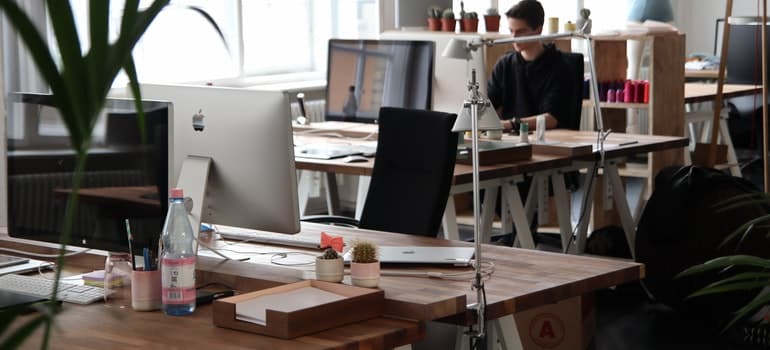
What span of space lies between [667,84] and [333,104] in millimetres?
1834

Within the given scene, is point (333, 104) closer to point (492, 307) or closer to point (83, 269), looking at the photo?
point (83, 269)

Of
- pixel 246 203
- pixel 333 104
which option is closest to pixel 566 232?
pixel 333 104

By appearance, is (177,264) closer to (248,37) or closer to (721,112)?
(248,37)

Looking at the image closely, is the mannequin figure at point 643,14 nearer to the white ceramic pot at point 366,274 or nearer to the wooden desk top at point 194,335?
the white ceramic pot at point 366,274

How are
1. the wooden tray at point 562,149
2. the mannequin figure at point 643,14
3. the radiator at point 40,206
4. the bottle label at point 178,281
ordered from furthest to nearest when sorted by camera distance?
1. the mannequin figure at point 643,14
2. the wooden tray at point 562,149
3. the radiator at point 40,206
4. the bottle label at point 178,281

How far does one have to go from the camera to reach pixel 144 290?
210cm

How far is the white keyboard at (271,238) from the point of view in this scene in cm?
268

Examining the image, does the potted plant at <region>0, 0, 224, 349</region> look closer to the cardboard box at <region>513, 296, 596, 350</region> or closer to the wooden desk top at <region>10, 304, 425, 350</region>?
the wooden desk top at <region>10, 304, 425, 350</region>

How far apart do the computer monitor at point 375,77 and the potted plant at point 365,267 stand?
2.30 m

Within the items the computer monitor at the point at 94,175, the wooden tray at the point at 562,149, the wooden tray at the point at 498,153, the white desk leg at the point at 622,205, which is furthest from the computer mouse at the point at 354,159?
the computer monitor at the point at 94,175

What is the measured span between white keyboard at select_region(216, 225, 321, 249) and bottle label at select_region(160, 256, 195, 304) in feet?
2.05

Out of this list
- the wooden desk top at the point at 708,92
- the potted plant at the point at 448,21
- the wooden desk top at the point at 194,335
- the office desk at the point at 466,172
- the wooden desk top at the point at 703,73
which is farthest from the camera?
the wooden desk top at the point at 703,73

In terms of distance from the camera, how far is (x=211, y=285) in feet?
7.55

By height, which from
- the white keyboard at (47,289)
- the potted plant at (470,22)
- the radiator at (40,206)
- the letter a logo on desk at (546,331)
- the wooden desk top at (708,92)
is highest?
the potted plant at (470,22)
